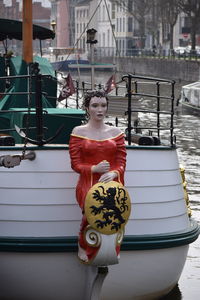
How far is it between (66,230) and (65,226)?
4 centimetres

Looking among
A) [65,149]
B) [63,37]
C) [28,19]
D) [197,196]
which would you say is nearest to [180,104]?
[197,196]

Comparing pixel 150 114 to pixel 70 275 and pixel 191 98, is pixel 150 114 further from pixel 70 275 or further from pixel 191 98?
pixel 70 275

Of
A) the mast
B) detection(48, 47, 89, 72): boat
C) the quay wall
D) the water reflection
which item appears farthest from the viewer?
the quay wall

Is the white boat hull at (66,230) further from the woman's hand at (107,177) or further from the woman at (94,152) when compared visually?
the woman's hand at (107,177)

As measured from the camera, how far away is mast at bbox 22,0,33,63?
1223 cm

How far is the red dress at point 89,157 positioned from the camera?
29.8 feet

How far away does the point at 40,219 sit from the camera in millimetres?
9570

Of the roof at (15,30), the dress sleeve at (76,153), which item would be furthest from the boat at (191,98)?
the dress sleeve at (76,153)

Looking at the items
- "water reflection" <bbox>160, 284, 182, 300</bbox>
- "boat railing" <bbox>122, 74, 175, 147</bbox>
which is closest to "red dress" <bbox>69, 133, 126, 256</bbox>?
"boat railing" <bbox>122, 74, 175, 147</bbox>

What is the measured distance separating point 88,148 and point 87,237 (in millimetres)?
789

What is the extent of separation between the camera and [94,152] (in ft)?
29.9

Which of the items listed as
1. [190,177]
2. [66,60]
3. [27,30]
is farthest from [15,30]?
[190,177]

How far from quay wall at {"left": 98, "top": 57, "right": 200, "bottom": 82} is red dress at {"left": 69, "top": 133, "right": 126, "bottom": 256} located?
181ft

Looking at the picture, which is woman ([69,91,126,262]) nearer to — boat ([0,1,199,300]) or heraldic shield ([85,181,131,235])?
heraldic shield ([85,181,131,235])
